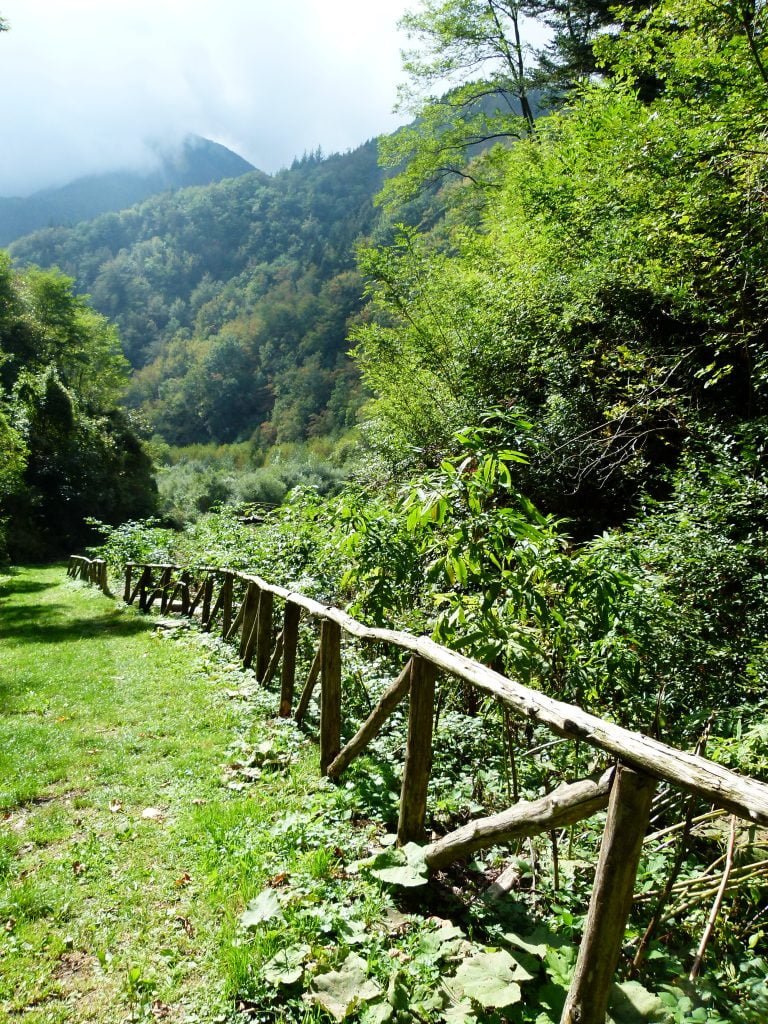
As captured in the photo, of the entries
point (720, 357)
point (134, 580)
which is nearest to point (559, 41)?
point (720, 357)

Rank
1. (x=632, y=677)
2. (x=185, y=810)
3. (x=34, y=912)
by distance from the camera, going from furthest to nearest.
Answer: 1. (x=185, y=810)
2. (x=632, y=677)
3. (x=34, y=912)

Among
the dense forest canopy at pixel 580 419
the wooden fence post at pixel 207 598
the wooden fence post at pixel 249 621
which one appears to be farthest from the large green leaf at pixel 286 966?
the wooden fence post at pixel 207 598

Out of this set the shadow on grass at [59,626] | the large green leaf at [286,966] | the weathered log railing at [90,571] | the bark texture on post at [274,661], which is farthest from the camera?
the weathered log railing at [90,571]

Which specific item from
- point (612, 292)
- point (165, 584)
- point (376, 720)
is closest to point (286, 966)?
point (376, 720)

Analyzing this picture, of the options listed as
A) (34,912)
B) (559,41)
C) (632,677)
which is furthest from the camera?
(559,41)

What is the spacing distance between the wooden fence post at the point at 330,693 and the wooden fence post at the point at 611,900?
252 cm

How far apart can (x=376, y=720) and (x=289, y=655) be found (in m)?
2.02

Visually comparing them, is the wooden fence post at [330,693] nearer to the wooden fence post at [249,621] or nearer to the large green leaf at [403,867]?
the large green leaf at [403,867]

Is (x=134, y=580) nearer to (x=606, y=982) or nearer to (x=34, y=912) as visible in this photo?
(x=34, y=912)

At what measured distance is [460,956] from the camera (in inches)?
86.8

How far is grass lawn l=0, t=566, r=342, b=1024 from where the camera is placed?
230cm

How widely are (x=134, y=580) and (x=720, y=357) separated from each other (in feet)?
56.5

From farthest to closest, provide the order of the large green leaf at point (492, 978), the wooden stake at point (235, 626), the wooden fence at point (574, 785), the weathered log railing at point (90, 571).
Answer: the weathered log railing at point (90, 571)
the wooden stake at point (235, 626)
the large green leaf at point (492, 978)
the wooden fence at point (574, 785)

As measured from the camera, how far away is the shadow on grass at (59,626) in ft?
35.7
